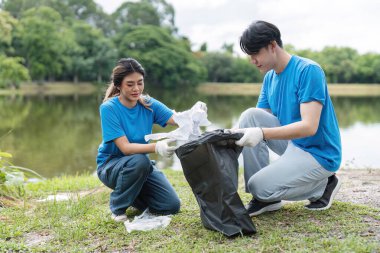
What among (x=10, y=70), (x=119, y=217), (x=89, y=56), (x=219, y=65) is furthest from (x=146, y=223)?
(x=219, y=65)

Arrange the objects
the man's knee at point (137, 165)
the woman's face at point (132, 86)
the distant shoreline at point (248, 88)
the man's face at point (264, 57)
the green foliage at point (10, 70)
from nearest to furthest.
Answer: the man's face at point (264, 57) < the man's knee at point (137, 165) < the woman's face at point (132, 86) < the green foliage at point (10, 70) < the distant shoreline at point (248, 88)

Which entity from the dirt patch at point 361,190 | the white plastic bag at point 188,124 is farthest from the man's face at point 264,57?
the dirt patch at point 361,190

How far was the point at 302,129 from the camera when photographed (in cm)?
272

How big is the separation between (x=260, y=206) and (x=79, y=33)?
4378 centimetres

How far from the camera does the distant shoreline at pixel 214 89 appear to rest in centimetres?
Result: 3819

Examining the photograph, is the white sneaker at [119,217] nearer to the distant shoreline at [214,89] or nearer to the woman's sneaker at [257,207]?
the woman's sneaker at [257,207]

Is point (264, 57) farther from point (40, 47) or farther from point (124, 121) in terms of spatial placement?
point (40, 47)

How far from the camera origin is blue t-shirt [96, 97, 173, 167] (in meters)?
3.14

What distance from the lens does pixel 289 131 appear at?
273 cm

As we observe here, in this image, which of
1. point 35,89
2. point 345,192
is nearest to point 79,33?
point 35,89

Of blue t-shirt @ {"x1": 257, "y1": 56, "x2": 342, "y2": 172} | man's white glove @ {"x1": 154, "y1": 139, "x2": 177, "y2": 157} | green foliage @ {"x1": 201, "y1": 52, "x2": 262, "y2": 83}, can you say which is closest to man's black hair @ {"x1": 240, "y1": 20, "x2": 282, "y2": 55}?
blue t-shirt @ {"x1": 257, "y1": 56, "x2": 342, "y2": 172}

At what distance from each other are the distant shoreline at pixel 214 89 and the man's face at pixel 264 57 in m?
34.3

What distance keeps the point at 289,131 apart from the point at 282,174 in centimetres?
34

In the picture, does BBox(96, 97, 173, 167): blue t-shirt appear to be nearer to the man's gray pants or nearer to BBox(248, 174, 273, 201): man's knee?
the man's gray pants
